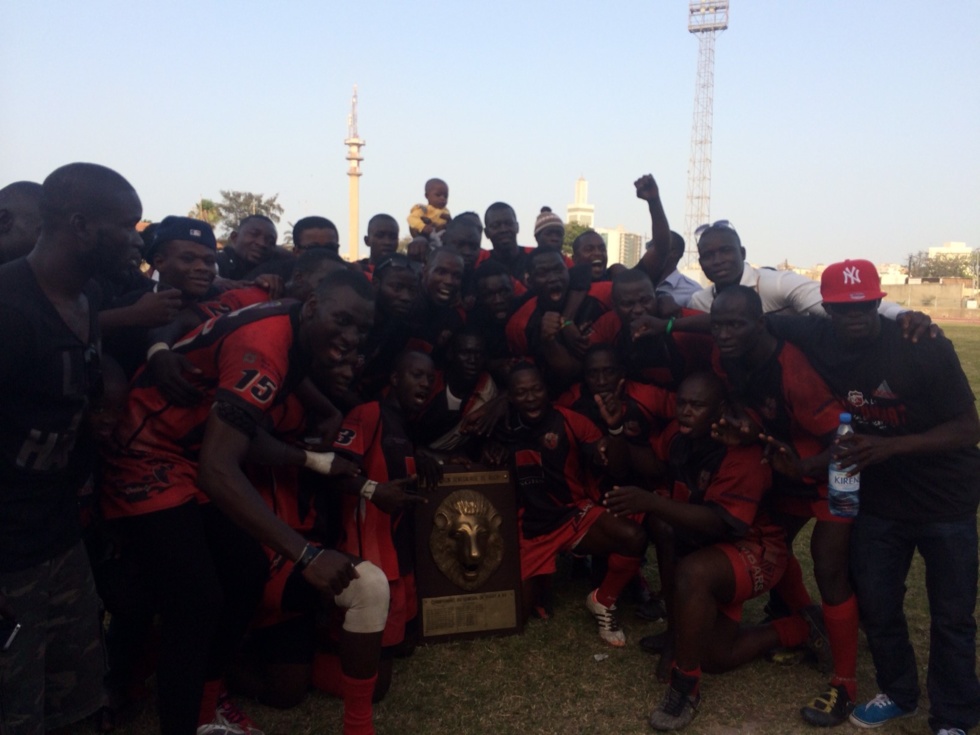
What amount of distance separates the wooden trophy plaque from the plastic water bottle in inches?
78.8

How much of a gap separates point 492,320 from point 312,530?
199cm

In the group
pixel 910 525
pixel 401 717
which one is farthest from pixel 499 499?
pixel 910 525

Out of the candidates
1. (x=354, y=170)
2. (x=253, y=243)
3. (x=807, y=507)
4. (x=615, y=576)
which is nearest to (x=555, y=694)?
(x=615, y=576)

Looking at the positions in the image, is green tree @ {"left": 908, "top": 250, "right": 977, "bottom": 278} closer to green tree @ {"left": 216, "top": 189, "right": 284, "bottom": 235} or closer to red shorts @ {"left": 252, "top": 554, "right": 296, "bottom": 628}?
green tree @ {"left": 216, "top": 189, "right": 284, "bottom": 235}

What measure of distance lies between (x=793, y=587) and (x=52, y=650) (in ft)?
13.0

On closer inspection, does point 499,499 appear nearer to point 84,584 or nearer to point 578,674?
point 578,674

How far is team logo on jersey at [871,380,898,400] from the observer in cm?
381

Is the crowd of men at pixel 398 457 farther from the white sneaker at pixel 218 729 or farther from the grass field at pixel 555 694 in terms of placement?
the grass field at pixel 555 694

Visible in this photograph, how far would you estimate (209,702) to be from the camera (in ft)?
12.3

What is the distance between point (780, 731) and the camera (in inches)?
154

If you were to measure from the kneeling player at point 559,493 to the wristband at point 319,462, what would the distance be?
1436 millimetres

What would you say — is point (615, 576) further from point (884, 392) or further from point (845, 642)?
point (884, 392)

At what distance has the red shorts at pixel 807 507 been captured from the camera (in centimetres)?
413

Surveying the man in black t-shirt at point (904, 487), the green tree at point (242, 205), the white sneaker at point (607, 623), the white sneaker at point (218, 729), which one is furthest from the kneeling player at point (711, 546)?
the green tree at point (242, 205)
